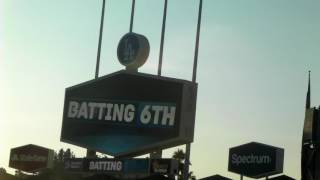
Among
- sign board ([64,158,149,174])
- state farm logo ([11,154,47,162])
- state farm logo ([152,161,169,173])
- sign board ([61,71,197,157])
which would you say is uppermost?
sign board ([61,71,197,157])

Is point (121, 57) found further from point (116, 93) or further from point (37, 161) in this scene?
point (37, 161)

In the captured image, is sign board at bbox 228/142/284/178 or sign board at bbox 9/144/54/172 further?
sign board at bbox 9/144/54/172

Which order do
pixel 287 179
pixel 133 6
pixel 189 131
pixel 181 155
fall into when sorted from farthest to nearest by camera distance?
pixel 181 155 → pixel 287 179 → pixel 133 6 → pixel 189 131

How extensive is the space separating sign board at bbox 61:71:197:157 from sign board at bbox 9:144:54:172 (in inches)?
450

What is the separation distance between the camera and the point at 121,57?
38.1 m

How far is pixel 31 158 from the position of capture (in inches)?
1994

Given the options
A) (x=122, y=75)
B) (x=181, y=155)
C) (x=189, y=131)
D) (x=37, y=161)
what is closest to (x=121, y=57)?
(x=122, y=75)

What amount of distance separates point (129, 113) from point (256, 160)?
1467 cm

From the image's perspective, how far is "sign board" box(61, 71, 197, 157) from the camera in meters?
34.5

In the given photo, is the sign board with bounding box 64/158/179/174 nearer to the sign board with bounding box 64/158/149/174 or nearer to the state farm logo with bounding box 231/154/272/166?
the sign board with bounding box 64/158/149/174

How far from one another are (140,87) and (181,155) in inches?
1757

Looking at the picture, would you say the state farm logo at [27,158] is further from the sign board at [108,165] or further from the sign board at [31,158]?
the sign board at [108,165]

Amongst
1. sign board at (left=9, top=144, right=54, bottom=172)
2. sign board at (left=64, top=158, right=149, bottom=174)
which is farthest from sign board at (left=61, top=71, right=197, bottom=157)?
sign board at (left=9, top=144, right=54, bottom=172)

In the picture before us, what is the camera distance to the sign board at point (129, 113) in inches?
1359
